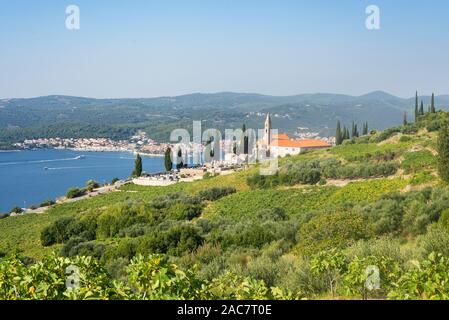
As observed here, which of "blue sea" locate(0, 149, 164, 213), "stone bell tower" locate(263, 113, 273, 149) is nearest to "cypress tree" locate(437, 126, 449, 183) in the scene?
"stone bell tower" locate(263, 113, 273, 149)

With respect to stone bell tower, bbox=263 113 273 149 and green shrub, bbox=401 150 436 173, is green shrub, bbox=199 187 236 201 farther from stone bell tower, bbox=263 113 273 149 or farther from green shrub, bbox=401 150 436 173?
→ stone bell tower, bbox=263 113 273 149

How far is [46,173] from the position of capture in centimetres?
9488

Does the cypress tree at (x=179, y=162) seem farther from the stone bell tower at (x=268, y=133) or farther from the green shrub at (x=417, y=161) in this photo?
the green shrub at (x=417, y=161)

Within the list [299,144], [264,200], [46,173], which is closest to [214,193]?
[264,200]

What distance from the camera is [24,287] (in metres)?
5.64

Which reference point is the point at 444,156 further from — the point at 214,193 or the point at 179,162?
the point at 179,162

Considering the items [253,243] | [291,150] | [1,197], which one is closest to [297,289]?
[253,243]

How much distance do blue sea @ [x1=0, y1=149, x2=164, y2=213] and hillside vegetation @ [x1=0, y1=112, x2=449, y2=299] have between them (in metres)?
30.2

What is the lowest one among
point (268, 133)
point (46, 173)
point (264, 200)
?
point (46, 173)

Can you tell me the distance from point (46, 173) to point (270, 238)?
87341mm

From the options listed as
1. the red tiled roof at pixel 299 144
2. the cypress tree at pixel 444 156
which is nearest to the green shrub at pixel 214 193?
the cypress tree at pixel 444 156

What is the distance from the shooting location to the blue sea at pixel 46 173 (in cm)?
6875

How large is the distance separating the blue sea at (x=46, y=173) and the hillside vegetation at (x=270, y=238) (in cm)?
3024
